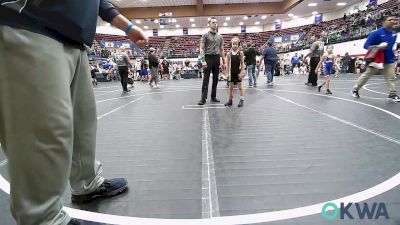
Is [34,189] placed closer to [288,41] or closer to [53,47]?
[53,47]

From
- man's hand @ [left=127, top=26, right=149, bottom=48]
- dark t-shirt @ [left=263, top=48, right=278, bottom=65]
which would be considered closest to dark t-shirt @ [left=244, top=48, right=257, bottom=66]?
dark t-shirt @ [left=263, top=48, right=278, bottom=65]

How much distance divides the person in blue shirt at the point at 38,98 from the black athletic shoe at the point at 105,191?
465 millimetres

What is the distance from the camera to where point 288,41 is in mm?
36562

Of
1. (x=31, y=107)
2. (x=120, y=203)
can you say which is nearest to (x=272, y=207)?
(x=120, y=203)

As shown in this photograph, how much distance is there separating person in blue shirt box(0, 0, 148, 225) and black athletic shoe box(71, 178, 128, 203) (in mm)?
465

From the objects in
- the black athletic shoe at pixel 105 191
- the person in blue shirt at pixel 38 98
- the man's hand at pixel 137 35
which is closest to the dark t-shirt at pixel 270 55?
the man's hand at pixel 137 35

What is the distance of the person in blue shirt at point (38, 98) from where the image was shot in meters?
1.02

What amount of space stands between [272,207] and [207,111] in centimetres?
355

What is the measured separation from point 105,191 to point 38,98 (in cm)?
88

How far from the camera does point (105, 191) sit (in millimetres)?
1735

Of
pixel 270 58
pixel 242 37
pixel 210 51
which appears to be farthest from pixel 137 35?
pixel 242 37

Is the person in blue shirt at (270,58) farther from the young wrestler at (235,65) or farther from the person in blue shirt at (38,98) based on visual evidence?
the person in blue shirt at (38,98)

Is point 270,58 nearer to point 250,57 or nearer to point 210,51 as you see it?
point 250,57

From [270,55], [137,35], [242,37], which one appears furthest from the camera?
[242,37]
